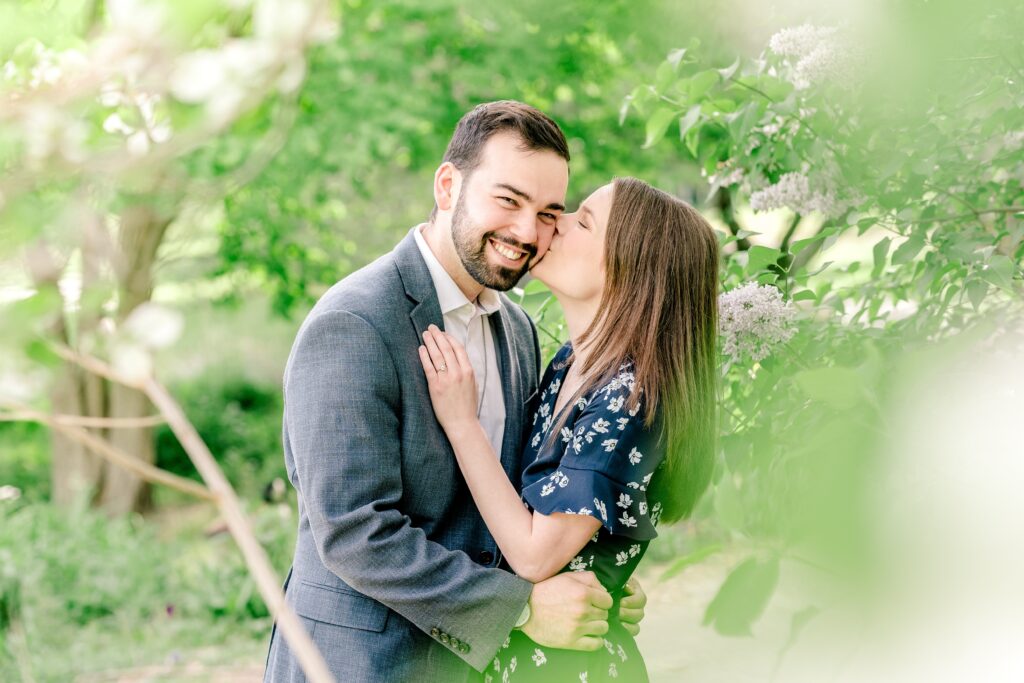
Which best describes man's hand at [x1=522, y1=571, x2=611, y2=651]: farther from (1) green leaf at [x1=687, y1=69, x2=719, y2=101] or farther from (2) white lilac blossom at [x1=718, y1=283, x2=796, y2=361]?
(1) green leaf at [x1=687, y1=69, x2=719, y2=101]

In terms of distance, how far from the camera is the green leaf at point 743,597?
73cm

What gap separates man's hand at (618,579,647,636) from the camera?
1.98 meters

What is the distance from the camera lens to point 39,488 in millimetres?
8750

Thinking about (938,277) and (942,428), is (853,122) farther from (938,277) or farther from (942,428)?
(942,428)

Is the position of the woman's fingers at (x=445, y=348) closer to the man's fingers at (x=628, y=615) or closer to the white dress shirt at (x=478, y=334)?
the white dress shirt at (x=478, y=334)

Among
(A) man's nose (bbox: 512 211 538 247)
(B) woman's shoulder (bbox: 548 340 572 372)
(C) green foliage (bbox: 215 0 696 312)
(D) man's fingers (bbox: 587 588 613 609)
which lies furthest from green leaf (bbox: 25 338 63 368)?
(C) green foliage (bbox: 215 0 696 312)

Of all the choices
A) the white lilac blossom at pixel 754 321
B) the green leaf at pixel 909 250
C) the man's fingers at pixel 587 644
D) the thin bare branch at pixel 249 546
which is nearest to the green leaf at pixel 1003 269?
the green leaf at pixel 909 250

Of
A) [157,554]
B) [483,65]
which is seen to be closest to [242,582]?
[157,554]

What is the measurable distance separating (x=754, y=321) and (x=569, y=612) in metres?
0.65

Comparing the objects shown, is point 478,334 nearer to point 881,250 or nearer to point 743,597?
point 881,250

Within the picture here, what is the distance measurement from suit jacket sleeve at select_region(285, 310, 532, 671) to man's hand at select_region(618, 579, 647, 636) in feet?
0.88

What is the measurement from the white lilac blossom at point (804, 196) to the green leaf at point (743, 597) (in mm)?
1367

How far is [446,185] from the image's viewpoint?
7.25 feet

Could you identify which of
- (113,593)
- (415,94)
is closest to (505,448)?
(113,593)
